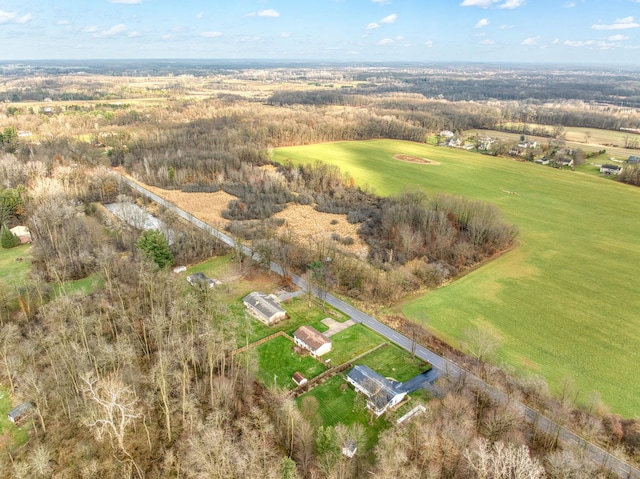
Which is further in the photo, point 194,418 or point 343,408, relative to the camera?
point 343,408

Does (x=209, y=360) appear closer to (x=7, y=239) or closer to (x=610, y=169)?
(x=7, y=239)

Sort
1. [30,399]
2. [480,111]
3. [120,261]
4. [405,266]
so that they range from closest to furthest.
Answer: [30,399]
[120,261]
[405,266]
[480,111]

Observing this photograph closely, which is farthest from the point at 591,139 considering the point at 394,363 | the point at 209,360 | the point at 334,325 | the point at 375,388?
the point at 209,360

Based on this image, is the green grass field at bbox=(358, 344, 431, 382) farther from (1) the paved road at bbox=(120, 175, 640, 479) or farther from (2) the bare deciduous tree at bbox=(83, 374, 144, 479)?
(2) the bare deciduous tree at bbox=(83, 374, 144, 479)

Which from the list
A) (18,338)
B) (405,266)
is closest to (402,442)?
(405,266)

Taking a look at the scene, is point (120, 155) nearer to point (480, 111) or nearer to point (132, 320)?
point (132, 320)

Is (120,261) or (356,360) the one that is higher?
(120,261)
